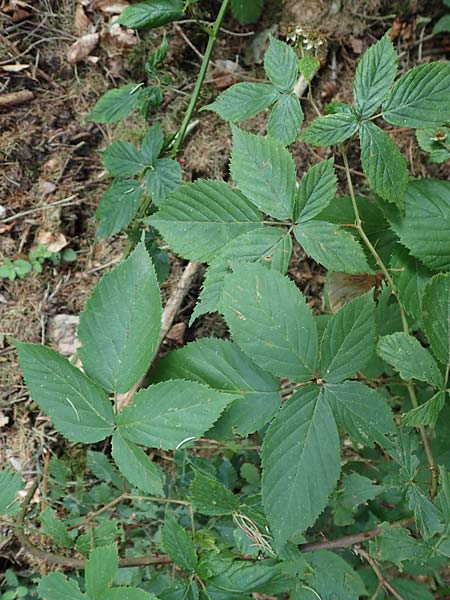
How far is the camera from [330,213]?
1.48 metres

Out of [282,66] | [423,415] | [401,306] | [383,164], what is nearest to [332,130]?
[383,164]

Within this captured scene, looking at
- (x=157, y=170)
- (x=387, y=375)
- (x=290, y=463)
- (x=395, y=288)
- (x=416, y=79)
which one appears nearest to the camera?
(x=290, y=463)

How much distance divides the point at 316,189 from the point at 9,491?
1.01 meters

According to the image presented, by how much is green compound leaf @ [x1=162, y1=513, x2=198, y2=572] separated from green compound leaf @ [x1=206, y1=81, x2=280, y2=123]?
3.30ft

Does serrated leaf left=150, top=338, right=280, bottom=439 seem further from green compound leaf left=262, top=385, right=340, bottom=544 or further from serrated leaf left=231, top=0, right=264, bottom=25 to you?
serrated leaf left=231, top=0, right=264, bottom=25

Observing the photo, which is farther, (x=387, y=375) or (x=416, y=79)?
(x=387, y=375)

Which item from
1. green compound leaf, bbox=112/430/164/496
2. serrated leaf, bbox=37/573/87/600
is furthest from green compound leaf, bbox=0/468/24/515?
green compound leaf, bbox=112/430/164/496

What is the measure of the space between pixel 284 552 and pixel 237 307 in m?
0.54

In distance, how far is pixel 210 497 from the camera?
1140 mm

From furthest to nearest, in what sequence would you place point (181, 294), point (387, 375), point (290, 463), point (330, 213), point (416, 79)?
point (181, 294) → point (387, 375) → point (330, 213) → point (416, 79) → point (290, 463)

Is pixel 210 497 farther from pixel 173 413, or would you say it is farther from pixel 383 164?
pixel 383 164

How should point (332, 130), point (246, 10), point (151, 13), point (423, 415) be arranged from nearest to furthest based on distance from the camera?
point (423, 415), point (332, 130), point (151, 13), point (246, 10)

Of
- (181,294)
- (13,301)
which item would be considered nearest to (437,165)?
(181,294)

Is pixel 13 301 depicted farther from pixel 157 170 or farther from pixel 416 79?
pixel 416 79
